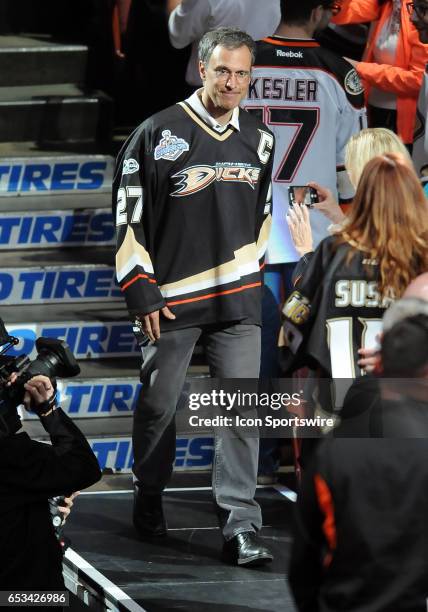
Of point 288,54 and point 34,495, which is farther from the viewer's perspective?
point 288,54

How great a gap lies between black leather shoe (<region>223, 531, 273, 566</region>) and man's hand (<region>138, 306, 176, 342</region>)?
2.96 ft

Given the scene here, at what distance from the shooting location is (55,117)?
28.0 ft

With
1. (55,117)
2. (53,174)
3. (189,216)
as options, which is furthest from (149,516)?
(55,117)

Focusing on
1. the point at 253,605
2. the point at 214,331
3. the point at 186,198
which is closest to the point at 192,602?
the point at 253,605

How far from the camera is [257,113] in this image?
6.52 m

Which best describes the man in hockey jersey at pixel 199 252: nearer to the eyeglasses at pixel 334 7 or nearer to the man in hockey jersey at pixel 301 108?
the man in hockey jersey at pixel 301 108

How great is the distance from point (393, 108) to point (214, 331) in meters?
1.98

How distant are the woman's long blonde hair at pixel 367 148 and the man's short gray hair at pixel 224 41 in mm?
778

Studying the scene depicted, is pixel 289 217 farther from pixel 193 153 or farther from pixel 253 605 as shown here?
pixel 253 605

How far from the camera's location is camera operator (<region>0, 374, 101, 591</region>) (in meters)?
4.14

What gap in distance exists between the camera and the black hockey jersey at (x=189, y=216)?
18.6 ft

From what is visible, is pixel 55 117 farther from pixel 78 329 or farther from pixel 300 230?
pixel 300 230

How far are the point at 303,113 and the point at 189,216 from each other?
1.12 m

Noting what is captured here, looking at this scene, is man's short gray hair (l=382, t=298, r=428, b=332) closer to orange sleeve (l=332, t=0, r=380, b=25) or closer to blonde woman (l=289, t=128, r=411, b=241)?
blonde woman (l=289, t=128, r=411, b=241)
